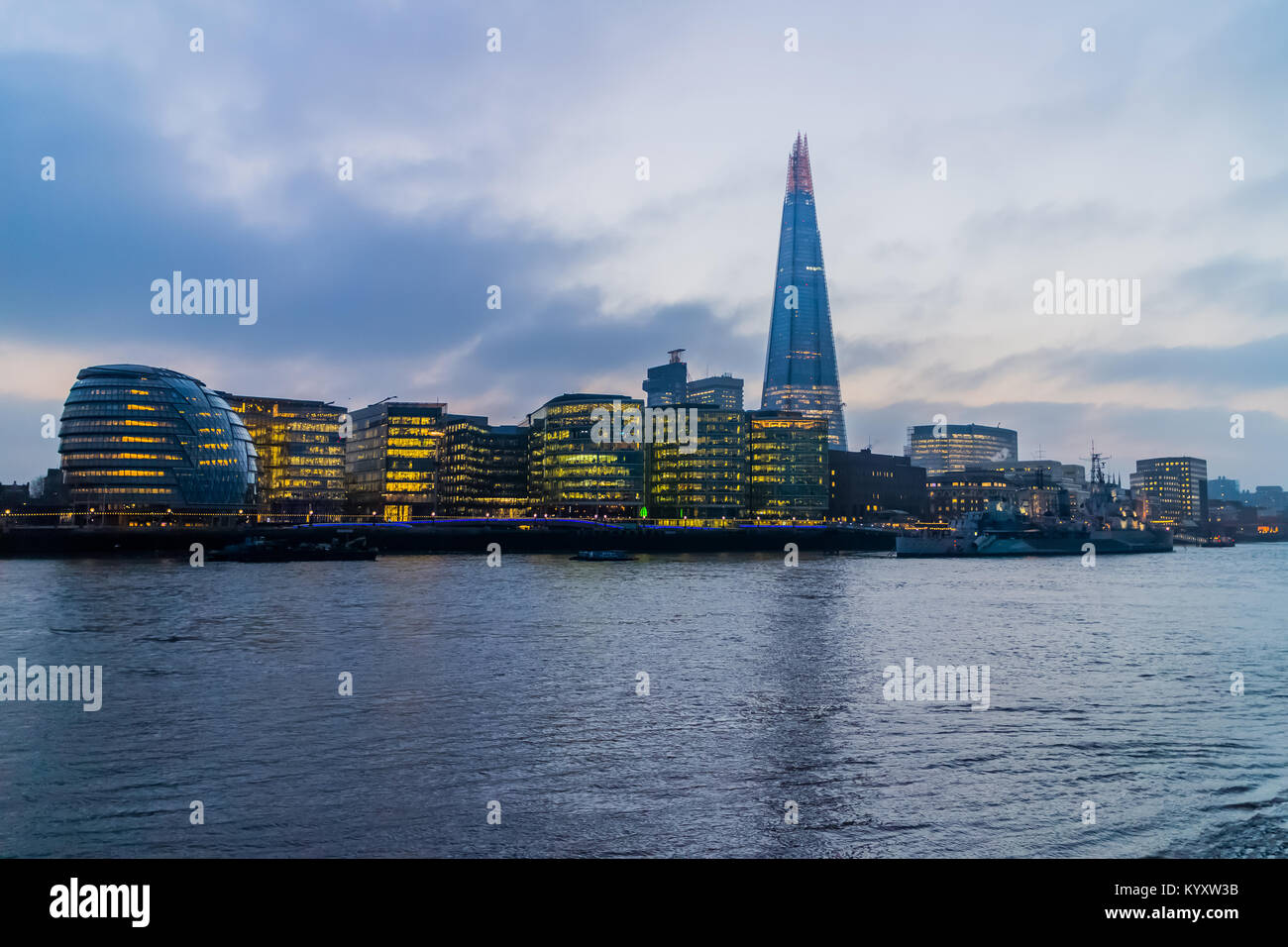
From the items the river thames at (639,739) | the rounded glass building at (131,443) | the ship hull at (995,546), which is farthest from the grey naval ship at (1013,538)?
the rounded glass building at (131,443)

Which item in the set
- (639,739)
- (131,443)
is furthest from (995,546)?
(131,443)

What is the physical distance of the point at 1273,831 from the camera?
57.0ft

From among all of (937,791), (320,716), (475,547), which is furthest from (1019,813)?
(475,547)

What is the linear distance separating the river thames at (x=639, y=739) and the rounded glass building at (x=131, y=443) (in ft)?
475

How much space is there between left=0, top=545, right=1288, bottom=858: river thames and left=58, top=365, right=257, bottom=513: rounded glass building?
145 meters

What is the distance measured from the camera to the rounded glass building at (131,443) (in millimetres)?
185625

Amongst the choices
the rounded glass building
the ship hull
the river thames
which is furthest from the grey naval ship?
the rounded glass building

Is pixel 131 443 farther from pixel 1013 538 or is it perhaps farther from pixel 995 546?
pixel 1013 538

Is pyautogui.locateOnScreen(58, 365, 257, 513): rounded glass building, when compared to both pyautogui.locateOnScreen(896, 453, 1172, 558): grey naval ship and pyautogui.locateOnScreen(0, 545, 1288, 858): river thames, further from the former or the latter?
pyautogui.locateOnScreen(896, 453, 1172, 558): grey naval ship

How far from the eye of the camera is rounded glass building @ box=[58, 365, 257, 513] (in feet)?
609

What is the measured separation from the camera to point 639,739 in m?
25.0

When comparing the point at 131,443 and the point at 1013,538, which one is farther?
the point at 131,443

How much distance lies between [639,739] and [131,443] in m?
195

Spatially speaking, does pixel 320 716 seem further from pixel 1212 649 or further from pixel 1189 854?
pixel 1212 649
